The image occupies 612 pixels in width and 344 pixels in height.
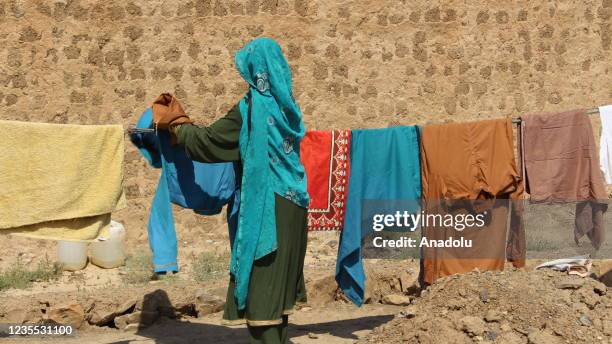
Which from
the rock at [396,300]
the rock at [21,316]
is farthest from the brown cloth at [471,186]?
the rock at [21,316]

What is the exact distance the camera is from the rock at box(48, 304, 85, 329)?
6969mm

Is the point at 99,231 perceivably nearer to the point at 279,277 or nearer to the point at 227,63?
the point at 279,277

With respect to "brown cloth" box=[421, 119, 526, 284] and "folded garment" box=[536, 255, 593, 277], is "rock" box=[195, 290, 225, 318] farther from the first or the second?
"folded garment" box=[536, 255, 593, 277]

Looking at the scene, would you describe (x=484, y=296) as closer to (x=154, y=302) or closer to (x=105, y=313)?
(x=154, y=302)

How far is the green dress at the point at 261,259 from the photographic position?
517 cm

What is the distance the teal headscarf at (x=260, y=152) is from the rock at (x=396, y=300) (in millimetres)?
2935

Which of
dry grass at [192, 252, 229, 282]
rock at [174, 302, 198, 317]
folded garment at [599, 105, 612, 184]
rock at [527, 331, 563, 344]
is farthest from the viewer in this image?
dry grass at [192, 252, 229, 282]

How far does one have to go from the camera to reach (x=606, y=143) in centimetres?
652

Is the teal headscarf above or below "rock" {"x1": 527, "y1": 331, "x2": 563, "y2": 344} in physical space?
above

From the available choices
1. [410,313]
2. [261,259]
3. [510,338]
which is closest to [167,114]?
[261,259]

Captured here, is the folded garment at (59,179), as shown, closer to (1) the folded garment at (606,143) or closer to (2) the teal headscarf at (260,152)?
(2) the teal headscarf at (260,152)

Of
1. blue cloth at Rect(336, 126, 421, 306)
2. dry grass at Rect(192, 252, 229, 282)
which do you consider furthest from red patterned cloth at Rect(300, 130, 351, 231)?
dry grass at Rect(192, 252, 229, 282)

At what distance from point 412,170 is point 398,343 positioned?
57.5 inches

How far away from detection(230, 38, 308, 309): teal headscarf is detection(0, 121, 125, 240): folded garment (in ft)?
3.16
